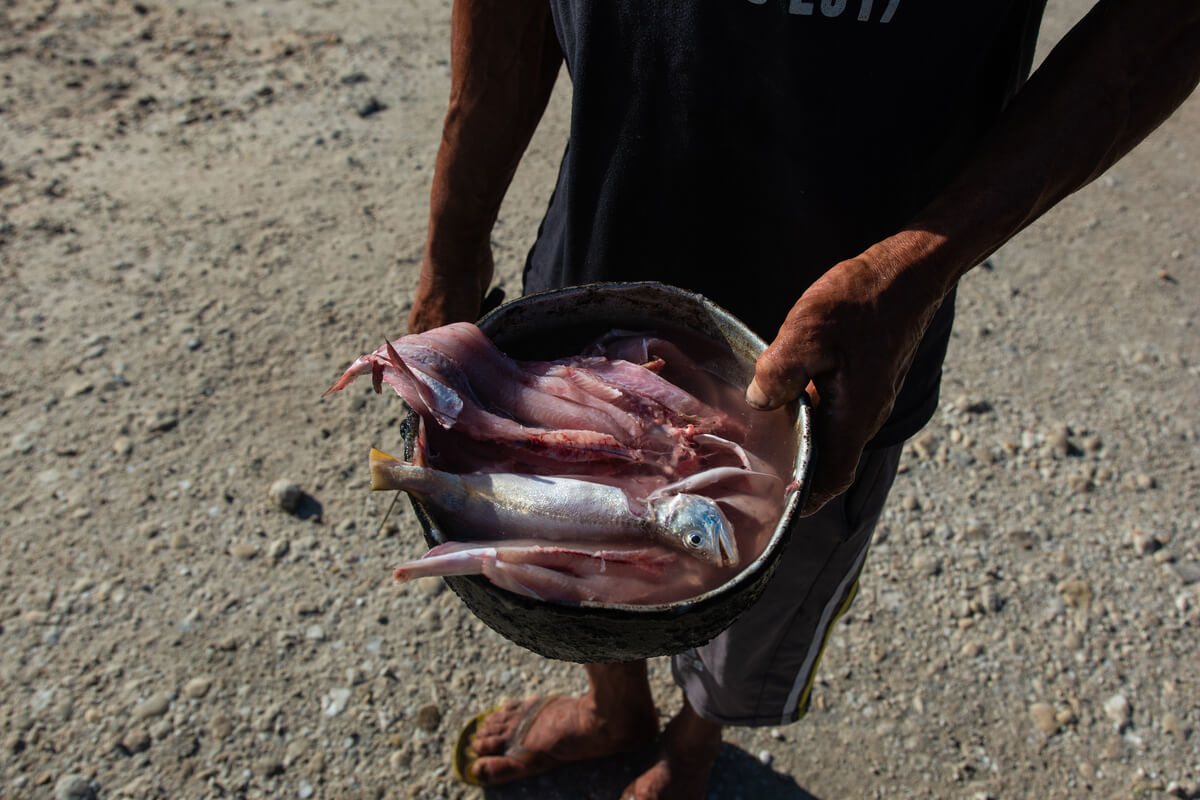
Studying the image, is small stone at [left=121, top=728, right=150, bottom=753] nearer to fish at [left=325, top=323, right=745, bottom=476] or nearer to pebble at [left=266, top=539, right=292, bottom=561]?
pebble at [left=266, top=539, right=292, bottom=561]

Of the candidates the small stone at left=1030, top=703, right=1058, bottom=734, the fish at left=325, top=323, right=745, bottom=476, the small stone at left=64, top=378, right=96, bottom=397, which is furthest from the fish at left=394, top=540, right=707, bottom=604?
the small stone at left=64, top=378, right=96, bottom=397

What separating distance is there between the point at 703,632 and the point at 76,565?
8.90 feet

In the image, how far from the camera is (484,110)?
6.32ft

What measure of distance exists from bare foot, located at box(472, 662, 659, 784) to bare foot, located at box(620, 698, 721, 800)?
13 cm

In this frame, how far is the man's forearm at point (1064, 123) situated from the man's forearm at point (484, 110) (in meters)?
0.94

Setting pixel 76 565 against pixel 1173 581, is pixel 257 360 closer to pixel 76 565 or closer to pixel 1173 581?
pixel 76 565

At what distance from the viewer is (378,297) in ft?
13.4

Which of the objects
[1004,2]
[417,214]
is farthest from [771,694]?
[417,214]

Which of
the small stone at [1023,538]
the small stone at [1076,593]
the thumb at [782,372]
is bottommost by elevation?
the small stone at [1076,593]

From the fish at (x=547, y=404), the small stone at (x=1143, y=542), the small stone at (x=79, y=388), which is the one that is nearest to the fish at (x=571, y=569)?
the fish at (x=547, y=404)

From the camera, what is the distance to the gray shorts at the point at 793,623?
76.6 inches

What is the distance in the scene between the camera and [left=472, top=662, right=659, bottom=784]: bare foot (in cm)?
251

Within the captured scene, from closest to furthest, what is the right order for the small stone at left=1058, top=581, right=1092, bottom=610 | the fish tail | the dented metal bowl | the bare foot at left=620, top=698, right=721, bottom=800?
the dented metal bowl, the fish tail, the bare foot at left=620, top=698, right=721, bottom=800, the small stone at left=1058, top=581, right=1092, bottom=610

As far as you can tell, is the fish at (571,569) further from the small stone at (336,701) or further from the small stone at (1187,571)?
the small stone at (1187,571)
